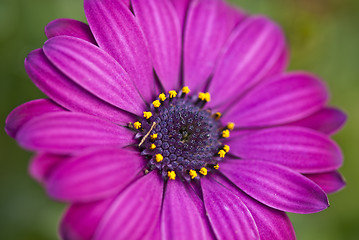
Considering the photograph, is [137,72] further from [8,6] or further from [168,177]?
[8,6]

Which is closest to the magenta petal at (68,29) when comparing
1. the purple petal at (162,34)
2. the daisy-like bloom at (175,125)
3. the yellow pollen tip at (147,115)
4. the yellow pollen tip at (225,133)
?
the daisy-like bloom at (175,125)

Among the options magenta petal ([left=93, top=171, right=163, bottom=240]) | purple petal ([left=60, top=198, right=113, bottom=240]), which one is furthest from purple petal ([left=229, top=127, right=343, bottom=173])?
purple petal ([left=60, top=198, right=113, bottom=240])

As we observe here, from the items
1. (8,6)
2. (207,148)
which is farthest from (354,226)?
(8,6)

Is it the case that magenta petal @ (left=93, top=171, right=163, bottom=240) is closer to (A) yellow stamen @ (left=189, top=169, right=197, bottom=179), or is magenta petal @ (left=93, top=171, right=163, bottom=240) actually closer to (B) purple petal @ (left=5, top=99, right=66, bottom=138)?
(A) yellow stamen @ (left=189, top=169, right=197, bottom=179)

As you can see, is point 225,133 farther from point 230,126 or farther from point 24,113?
point 24,113

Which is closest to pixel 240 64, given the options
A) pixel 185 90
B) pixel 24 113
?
pixel 185 90

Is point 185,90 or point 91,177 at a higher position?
point 185,90
